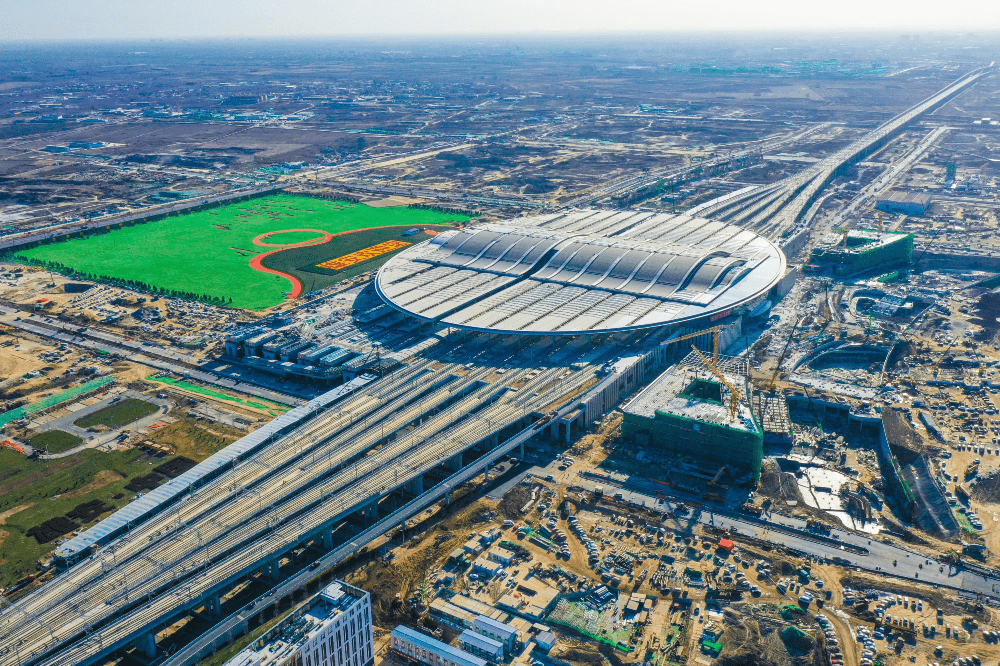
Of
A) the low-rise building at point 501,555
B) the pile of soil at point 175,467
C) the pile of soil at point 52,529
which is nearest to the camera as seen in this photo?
the low-rise building at point 501,555

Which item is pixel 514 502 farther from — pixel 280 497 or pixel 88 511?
pixel 88 511

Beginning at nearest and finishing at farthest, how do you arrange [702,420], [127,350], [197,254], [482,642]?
1. [482,642]
2. [702,420]
3. [127,350]
4. [197,254]

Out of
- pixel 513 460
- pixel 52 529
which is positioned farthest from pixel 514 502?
pixel 52 529

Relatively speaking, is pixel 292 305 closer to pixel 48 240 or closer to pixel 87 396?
pixel 87 396

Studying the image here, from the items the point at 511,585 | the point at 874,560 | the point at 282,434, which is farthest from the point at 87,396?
the point at 874,560

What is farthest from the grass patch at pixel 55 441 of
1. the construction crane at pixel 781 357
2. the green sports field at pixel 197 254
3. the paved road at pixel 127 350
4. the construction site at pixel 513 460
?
the construction crane at pixel 781 357

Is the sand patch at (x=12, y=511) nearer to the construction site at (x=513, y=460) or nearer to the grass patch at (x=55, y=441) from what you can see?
the construction site at (x=513, y=460)
